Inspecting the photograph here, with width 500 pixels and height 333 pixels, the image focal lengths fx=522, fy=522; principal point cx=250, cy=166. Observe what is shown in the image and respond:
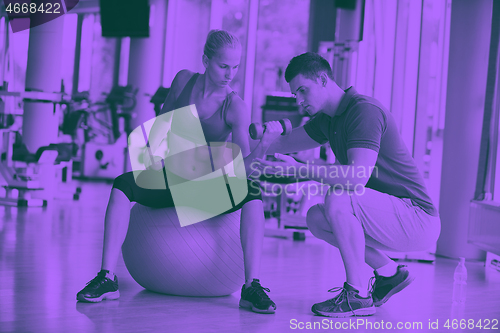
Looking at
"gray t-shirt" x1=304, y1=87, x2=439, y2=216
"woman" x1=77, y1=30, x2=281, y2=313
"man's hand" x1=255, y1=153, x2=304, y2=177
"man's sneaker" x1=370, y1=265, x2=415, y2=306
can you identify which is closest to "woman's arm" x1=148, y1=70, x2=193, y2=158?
"woman" x1=77, y1=30, x2=281, y2=313

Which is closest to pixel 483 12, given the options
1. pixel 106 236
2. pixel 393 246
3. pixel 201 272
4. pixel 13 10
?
pixel 393 246

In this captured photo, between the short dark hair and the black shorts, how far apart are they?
48cm

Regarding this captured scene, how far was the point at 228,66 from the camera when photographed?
205 centimetres

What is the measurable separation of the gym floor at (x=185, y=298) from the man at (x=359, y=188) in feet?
0.36

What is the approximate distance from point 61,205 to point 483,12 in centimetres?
393

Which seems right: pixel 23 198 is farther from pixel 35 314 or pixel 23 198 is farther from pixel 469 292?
pixel 469 292

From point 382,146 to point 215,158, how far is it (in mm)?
674

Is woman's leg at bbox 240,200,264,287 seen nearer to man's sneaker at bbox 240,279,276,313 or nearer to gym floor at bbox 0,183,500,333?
man's sneaker at bbox 240,279,276,313

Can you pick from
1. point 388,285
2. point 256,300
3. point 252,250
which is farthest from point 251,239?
point 388,285

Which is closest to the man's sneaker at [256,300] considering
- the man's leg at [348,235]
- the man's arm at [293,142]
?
the man's leg at [348,235]

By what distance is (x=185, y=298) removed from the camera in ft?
6.86

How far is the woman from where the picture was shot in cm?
196

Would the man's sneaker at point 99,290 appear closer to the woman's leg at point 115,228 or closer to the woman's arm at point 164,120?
the woman's leg at point 115,228

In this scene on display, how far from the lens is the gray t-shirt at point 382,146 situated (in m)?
1.87
